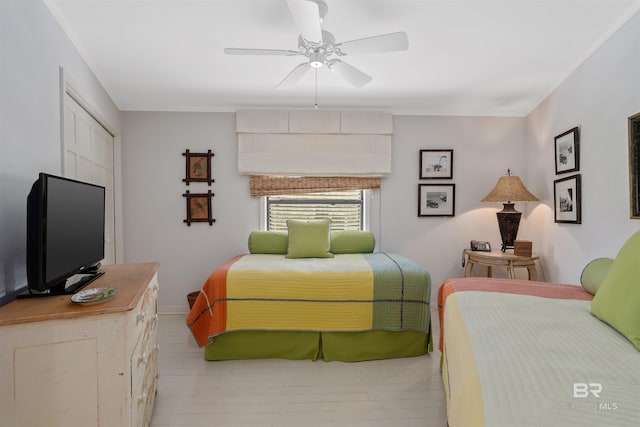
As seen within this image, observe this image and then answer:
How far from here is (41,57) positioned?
68.7 inches

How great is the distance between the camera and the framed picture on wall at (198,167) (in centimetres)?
349

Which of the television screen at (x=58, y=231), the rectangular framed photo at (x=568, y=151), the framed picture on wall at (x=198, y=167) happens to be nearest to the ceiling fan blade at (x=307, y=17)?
the television screen at (x=58, y=231)

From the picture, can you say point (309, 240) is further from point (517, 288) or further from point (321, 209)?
point (517, 288)

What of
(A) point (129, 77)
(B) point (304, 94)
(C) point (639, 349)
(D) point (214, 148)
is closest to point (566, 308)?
(C) point (639, 349)

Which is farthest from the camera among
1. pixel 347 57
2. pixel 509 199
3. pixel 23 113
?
pixel 509 199

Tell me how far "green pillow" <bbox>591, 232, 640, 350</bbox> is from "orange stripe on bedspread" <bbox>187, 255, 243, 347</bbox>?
2.23 metres

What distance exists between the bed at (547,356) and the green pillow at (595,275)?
0.07 m

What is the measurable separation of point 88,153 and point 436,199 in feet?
11.5

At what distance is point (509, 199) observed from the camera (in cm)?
314

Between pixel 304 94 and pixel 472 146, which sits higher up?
pixel 304 94

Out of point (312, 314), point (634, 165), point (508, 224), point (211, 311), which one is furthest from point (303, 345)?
point (634, 165)

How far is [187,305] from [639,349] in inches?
142

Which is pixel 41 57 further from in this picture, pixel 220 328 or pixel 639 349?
pixel 639 349

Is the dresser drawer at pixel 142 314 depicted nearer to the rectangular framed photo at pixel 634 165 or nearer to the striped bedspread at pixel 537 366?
the striped bedspread at pixel 537 366
